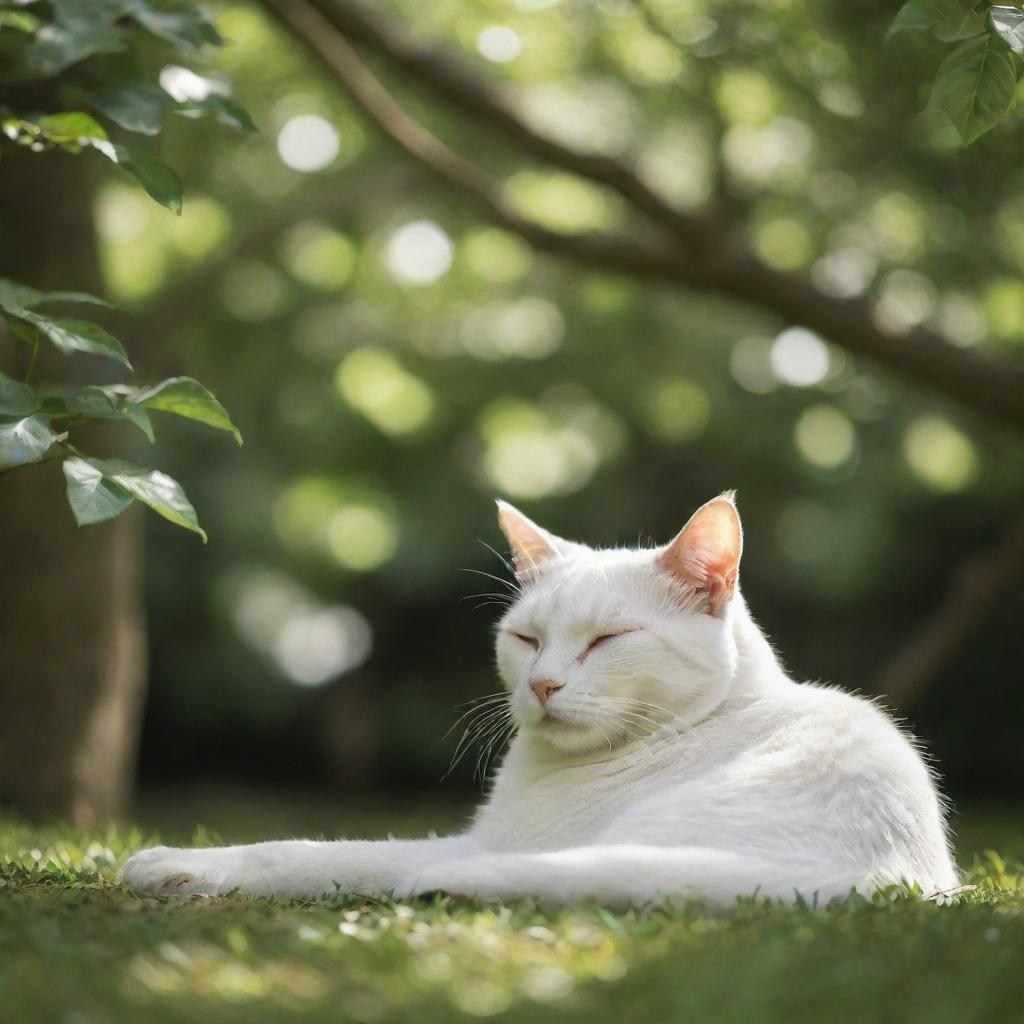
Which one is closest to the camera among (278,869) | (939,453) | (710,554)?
(278,869)

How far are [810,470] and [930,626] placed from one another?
136 inches

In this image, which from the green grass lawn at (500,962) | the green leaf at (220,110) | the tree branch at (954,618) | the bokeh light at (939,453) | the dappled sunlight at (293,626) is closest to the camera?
the green grass lawn at (500,962)

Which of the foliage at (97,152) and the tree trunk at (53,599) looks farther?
the tree trunk at (53,599)

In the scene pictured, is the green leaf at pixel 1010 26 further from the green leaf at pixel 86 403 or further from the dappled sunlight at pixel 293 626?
the dappled sunlight at pixel 293 626

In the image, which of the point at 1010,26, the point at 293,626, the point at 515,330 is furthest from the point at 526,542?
the point at 293,626

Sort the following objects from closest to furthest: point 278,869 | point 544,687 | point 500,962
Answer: point 500,962 < point 278,869 < point 544,687

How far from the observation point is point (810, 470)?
9.91m

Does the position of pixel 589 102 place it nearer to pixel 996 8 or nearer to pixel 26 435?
pixel 996 8

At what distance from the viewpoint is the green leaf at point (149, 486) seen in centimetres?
224

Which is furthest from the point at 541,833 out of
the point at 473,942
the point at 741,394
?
the point at 741,394

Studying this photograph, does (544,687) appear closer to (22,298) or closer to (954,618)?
(22,298)

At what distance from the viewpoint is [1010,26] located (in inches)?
86.5

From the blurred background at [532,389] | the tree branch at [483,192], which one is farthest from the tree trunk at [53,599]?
the tree branch at [483,192]

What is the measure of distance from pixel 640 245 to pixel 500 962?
428cm
